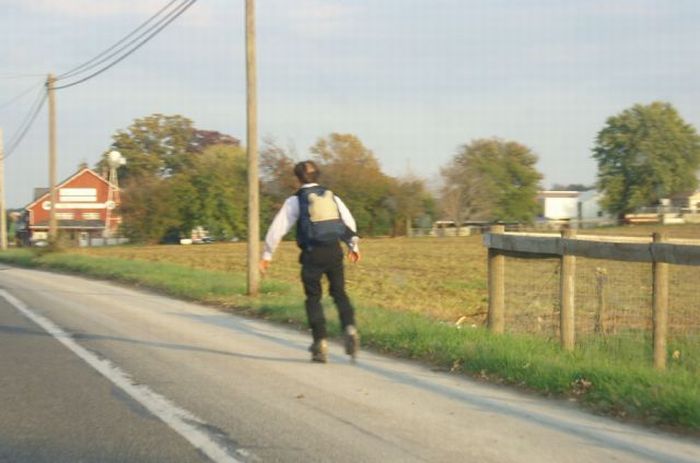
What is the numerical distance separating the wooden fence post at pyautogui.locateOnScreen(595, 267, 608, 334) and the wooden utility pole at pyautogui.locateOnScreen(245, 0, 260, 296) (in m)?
8.05

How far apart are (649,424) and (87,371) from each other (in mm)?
5485

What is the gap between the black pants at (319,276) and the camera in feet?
28.2

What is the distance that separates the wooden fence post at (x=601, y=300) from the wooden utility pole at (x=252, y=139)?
8.05 m

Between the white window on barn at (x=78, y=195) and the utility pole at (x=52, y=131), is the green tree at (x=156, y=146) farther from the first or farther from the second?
the utility pole at (x=52, y=131)

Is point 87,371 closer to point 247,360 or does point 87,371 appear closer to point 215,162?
point 247,360

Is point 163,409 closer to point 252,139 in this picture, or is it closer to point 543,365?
point 543,365

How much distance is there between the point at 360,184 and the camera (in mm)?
71000

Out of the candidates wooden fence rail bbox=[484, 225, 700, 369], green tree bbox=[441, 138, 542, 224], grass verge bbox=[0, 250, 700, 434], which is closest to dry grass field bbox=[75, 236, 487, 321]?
grass verge bbox=[0, 250, 700, 434]

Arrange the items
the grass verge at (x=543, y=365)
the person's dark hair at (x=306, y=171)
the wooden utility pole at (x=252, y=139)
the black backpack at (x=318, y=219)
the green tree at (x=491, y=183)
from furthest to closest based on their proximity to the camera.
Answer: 1. the green tree at (x=491, y=183)
2. the wooden utility pole at (x=252, y=139)
3. the person's dark hair at (x=306, y=171)
4. the black backpack at (x=318, y=219)
5. the grass verge at (x=543, y=365)

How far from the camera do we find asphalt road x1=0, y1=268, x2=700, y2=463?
5730mm

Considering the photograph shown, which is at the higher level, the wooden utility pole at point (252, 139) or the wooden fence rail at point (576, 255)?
the wooden utility pole at point (252, 139)

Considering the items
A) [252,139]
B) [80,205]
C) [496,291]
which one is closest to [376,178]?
[80,205]

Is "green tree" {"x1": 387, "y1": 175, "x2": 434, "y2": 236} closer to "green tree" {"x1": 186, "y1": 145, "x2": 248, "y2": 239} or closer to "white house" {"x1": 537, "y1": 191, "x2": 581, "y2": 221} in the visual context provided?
"green tree" {"x1": 186, "y1": 145, "x2": 248, "y2": 239}

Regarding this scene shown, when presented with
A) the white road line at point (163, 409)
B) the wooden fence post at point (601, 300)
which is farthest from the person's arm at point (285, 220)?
the wooden fence post at point (601, 300)
